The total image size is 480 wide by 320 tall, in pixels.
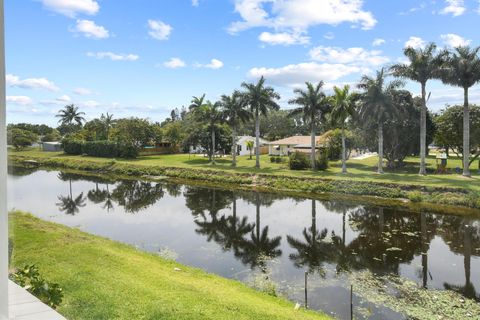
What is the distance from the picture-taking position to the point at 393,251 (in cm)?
969

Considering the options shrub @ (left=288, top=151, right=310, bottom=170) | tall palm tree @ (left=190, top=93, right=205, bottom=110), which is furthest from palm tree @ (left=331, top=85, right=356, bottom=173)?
tall palm tree @ (left=190, top=93, right=205, bottom=110)

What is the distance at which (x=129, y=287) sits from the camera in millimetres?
5051

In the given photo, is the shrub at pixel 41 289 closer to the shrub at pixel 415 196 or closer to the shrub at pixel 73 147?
the shrub at pixel 415 196

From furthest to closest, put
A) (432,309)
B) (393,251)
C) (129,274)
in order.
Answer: (393,251) < (432,309) < (129,274)

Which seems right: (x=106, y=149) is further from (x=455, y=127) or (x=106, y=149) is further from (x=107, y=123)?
(x=455, y=127)

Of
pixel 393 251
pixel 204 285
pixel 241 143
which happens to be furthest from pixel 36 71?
pixel 241 143

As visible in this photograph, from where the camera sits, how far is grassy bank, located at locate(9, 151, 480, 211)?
15.9 meters

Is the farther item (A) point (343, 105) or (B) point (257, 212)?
(A) point (343, 105)

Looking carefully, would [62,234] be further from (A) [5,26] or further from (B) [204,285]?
(A) [5,26]

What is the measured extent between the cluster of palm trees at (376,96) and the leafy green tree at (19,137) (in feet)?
66.5

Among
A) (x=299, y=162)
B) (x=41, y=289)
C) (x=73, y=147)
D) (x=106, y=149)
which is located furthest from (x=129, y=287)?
(x=106, y=149)

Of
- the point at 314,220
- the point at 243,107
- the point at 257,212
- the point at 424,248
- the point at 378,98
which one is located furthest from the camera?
the point at 243,107

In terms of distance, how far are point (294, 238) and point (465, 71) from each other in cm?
1536

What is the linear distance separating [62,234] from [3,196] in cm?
675
